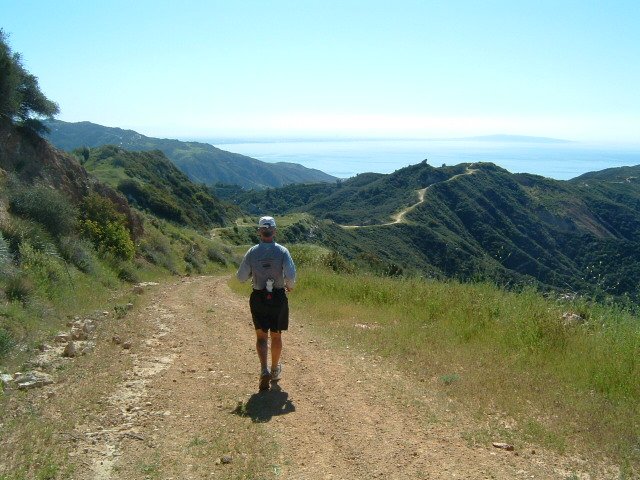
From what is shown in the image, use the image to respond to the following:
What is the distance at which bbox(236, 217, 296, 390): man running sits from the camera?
671 cm

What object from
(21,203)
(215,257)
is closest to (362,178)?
(215,257)

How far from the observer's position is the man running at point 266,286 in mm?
6707

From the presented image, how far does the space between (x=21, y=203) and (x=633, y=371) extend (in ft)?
45.4

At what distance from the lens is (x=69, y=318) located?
998 cm

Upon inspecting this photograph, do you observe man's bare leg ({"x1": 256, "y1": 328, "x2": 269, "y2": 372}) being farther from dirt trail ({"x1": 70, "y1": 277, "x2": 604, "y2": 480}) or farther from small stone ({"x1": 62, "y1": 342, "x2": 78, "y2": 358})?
small stone ({"x1": 62, "y1": 342, "x2": 78, "y2": 358})

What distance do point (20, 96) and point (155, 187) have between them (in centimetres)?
4428

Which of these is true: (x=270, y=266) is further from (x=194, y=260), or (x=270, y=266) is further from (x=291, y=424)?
(x=194, y=260)

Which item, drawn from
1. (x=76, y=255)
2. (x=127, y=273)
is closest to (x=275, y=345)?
(x=76, y=255)

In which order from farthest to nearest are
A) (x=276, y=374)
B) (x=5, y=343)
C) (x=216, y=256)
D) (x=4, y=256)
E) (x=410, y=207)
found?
(x=410, y=207) < (x=216, y=256) < (x=4, y=256) < (x=5, y=343) < (x=276, y=374)

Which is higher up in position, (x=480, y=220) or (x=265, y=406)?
(x=265, y=406)

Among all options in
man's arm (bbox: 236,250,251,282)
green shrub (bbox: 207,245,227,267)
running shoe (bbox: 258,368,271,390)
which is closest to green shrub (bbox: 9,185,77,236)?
man's arm (bbox: 236,250,251,282)

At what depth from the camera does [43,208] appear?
47.3 feet

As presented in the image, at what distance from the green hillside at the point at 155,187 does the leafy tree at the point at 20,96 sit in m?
27.8

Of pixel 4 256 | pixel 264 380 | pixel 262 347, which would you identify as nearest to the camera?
pixel 264 380
